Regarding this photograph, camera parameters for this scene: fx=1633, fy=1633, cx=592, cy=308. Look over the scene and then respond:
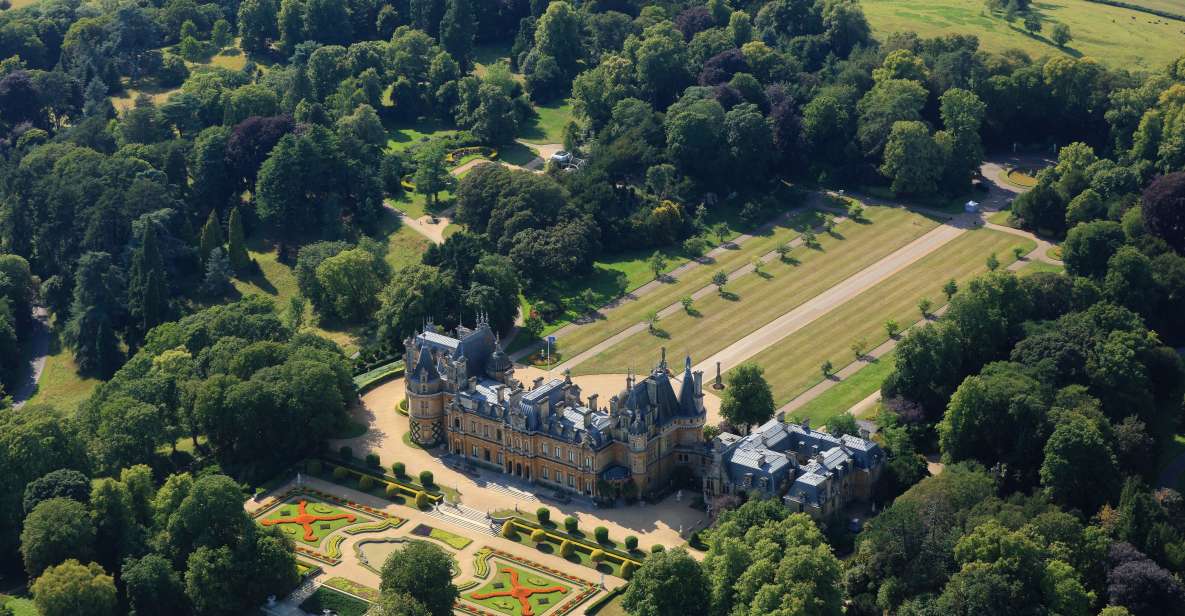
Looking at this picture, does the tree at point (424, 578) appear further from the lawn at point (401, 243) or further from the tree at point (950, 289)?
the tree at point (950, 289)

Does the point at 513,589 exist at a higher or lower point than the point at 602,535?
lower

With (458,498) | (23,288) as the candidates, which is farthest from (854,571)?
(23,288)

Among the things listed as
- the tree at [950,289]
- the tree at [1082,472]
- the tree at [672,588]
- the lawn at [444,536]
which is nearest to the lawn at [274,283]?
the lawn at [444,536]

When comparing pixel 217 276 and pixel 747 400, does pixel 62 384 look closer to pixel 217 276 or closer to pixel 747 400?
pixel 217 276

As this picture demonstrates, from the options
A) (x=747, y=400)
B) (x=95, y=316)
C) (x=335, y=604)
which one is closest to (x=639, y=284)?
(x=747, y=400)

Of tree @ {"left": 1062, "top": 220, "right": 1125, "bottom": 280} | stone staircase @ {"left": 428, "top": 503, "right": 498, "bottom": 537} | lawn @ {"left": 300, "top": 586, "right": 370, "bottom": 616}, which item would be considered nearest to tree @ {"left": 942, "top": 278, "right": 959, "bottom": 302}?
tree @ {"left": 1062, "top": 220, "right": 1125, "bottom": 280}

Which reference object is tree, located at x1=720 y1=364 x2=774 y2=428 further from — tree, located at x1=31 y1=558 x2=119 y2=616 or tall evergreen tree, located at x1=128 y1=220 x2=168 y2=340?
tall evergreen tree, located at x1=128 y1=220 x2=168 y2=340
